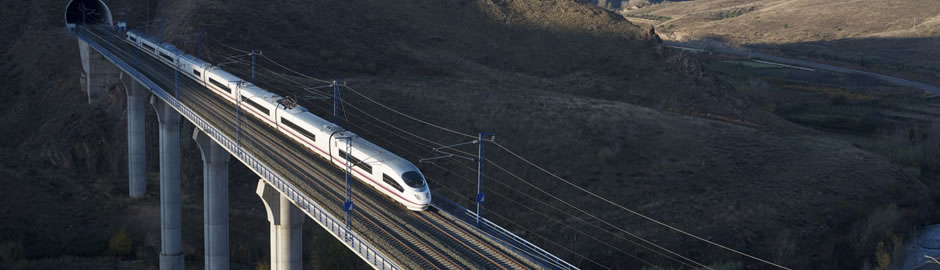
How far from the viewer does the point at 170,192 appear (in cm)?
5022

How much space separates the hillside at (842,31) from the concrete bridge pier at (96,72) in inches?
3903

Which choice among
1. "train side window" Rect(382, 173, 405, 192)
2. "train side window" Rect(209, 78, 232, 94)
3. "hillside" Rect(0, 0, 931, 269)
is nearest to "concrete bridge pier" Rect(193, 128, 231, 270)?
"hillside" Rect(0, 0, 931, 269)

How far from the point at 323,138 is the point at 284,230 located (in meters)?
6.02

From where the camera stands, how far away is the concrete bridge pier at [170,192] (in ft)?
164

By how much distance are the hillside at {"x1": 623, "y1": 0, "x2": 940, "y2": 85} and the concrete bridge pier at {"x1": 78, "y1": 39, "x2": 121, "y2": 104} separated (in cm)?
9914

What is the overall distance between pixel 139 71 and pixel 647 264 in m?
37.1

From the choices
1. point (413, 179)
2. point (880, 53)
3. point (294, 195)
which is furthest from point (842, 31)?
point (294, 195)

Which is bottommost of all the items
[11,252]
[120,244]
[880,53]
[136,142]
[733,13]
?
[11,252]

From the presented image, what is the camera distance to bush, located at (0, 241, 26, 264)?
49000 mm

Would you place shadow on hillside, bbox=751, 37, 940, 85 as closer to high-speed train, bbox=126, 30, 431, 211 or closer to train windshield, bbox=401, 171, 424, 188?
high-speed train, bbox=126, 30, 431, 211

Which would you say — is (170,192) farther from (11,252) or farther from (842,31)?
(842,31)

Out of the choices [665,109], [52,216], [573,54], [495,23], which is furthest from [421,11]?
[52,216]

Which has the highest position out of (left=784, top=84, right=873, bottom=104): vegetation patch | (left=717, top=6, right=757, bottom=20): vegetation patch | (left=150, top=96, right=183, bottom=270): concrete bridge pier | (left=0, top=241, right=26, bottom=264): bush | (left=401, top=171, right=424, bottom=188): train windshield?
(left=401, top=171, right=424, bottom=188): train windshield

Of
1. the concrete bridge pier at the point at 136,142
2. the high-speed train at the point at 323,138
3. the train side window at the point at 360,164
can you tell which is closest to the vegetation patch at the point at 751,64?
the high-speed train at the point at 323,138
